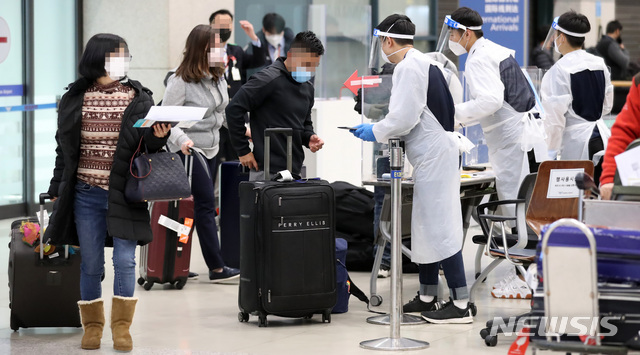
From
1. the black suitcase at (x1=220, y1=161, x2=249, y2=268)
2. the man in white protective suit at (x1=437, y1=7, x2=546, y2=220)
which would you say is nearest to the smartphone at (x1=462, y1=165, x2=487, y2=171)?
the man in white protective suit at (x1=437, y1=7, x2=546, y2=220)

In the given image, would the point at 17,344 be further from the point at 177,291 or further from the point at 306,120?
the point at 306,120

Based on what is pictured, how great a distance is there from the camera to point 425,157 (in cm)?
545

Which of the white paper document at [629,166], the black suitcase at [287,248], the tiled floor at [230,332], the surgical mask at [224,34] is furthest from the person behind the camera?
the surgical mask at [224,34]

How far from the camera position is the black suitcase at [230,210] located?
689cm

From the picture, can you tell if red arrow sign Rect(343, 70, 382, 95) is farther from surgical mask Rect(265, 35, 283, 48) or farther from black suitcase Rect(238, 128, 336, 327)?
surgical mask Rect(265, 35, 283, 48)

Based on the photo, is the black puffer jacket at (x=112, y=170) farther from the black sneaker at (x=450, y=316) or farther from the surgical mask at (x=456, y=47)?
the surgical mask at (x=456, y=47)

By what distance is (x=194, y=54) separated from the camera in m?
6.57

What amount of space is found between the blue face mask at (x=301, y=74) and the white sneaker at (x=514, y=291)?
1.74 m

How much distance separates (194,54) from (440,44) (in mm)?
1567

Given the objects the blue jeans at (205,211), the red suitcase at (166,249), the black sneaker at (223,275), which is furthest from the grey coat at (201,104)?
the black sneaker at (223,275)

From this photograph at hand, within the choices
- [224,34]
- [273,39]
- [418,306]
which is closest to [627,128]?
[418,306]

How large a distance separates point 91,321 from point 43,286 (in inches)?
15.2

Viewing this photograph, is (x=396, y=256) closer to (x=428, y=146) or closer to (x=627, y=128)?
(x=428, y=146)

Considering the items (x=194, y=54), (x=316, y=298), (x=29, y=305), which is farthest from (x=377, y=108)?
(x=29, y=305)
